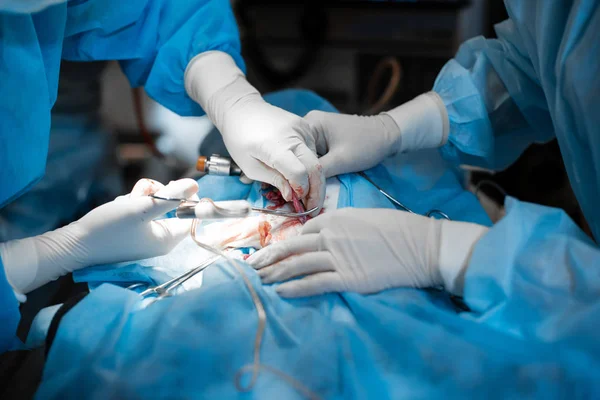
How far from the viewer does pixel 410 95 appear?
2293 millimetres

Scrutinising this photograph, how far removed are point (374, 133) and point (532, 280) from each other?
0.50 m

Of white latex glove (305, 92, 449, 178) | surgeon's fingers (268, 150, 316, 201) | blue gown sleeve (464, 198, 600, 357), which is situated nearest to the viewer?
blue gown sleeve (464, 198, 600, 357)

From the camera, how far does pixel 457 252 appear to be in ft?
2.39

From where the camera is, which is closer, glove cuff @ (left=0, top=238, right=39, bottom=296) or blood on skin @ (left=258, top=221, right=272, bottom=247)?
glove cuff @ (left=0, top=238, right=39, bottom=296)

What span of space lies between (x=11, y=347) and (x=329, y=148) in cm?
73

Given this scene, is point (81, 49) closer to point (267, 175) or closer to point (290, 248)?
point (267, 175)

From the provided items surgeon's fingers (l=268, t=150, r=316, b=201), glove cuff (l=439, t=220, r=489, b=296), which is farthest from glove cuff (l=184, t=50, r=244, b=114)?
glove cuff (l=439, t=220, r=489, b=296)

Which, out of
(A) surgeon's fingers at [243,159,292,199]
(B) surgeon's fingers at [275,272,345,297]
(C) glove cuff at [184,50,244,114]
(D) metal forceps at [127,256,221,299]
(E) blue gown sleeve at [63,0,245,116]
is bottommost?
(D) metal forceps at [127,256,221,299]

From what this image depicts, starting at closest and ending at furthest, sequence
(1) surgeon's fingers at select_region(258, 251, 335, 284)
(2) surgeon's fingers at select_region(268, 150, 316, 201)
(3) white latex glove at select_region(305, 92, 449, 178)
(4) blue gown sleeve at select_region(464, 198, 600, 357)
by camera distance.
→ (4) blue gown sleeve at select_region(464, 198, 600, 357)
(1) surgeon's fingers at select_region(258, 251, 335, 284)
(2) surgeon's fingers at select_region(268, 150, 316, 201)
(3) white latex glove at select_region(305, 92, 449, 178)

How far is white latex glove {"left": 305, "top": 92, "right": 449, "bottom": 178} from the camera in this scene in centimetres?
100

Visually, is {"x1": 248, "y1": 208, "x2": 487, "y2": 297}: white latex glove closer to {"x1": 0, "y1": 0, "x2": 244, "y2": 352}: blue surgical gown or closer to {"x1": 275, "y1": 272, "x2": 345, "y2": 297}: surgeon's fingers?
{"x1": 275, "y1": 272, "x2": 345, "y2": 297}: surgeon's fingers

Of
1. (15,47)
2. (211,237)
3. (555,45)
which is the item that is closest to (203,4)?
(15,47)

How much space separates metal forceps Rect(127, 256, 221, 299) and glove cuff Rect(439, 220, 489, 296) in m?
0.42

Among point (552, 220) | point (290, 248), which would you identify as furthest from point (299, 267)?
point (552, 220)
